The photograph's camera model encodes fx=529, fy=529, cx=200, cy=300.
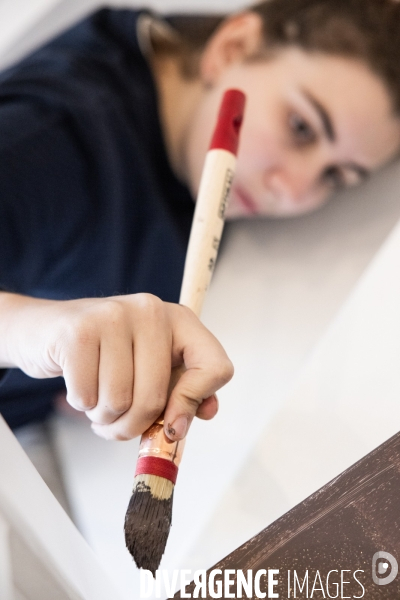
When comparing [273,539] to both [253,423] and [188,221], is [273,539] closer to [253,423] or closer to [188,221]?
[253,423]

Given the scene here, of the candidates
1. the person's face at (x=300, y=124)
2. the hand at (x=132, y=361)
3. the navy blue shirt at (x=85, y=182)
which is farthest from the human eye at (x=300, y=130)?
the hand at (x=132, y=361)

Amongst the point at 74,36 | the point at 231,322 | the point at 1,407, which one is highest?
the point at 74,36

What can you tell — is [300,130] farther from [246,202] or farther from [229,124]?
[229,124]

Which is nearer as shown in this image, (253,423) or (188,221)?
(253,423)

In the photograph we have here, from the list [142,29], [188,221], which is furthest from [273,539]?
[142,29]

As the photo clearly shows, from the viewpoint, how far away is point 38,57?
1.53 feet

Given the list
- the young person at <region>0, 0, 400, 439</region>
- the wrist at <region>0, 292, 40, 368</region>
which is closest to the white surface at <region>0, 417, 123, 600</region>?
the wrist at <region>0, 292, 40, 368</region>

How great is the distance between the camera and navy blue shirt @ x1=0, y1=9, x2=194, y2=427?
0.36m

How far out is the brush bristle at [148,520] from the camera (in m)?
0.18

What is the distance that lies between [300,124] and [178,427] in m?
0.35

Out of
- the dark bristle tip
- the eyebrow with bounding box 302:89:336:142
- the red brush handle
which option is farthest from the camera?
the eyebrow with bounding box 302:89:336:142

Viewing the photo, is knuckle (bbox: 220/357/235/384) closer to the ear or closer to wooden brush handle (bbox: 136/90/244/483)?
wooden brush handle (bbox: 136/90/244/483)

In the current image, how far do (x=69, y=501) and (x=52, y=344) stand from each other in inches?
5.7

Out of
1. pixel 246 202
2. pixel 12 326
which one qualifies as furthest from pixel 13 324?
pixel 246 202
